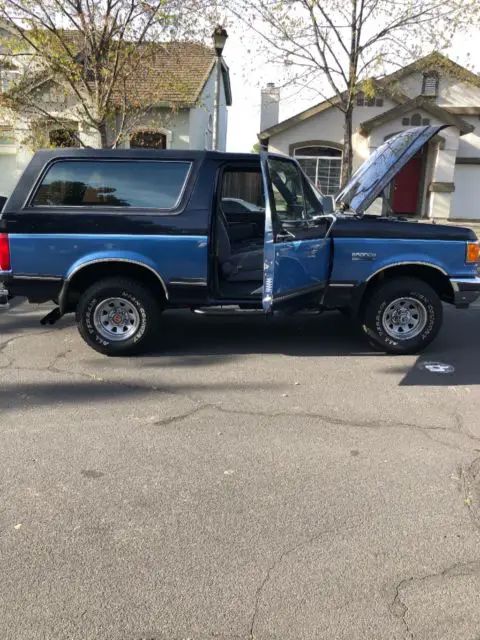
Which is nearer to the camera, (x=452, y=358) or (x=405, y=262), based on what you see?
(x=405, y=262)

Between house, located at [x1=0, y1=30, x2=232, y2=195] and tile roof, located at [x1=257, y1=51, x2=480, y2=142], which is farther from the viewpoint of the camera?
tile roof, located at [x1=257, y1=51, x2=480, y2=142]

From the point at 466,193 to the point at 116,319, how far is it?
61.9 ft

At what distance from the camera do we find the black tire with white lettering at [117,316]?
18.0 ft

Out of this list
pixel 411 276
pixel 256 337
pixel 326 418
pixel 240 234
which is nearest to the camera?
pixel 326 418

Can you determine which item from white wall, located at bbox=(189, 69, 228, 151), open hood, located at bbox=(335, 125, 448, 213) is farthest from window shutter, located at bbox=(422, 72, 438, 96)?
open hood, located at bbox=(335, 125, 448, 213)

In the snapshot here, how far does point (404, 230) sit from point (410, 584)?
3805 mm

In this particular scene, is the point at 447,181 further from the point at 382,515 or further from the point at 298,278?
the point at 382,515

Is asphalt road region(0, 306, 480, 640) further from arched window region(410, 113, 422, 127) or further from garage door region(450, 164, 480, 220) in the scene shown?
garage door region(450, 164, 480, 220)

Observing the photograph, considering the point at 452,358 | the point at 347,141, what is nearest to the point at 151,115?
the point at 347,141

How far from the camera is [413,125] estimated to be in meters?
20.1

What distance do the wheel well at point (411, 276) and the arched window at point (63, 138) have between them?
28.7 feet

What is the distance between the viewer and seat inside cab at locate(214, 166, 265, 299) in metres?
5.79

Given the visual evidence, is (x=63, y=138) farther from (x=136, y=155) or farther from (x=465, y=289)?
(x=465, y=289)

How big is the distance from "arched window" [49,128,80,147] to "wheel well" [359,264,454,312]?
28.7 ft
